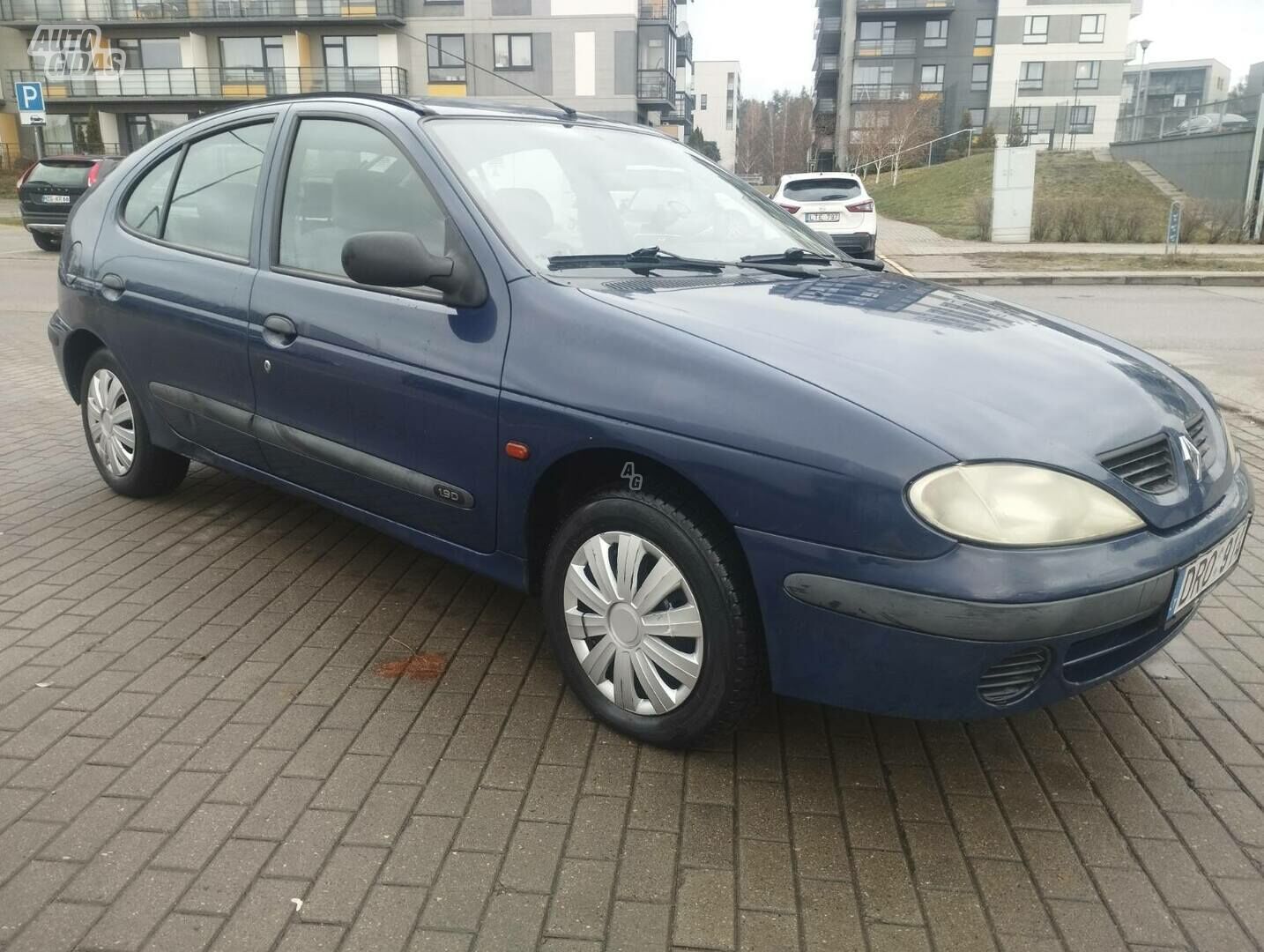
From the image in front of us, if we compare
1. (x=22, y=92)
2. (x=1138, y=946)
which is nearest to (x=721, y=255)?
(x=1138, y=946)

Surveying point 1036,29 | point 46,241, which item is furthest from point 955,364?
point 1036,29

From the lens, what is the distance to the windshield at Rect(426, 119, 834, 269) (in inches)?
132

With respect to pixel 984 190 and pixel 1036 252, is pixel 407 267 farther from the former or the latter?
pixel 984 190

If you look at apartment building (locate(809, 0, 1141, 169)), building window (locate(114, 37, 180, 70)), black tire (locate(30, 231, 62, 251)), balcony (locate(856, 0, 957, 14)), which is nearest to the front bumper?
black tire (locate(30, 231, 62, 251))

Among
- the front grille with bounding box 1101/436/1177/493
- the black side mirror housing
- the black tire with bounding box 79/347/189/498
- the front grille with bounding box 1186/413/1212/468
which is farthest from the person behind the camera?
the black tire with bounding box 79/347/189/498

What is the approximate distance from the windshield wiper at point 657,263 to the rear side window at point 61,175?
1889 centimetres

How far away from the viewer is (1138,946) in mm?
2258

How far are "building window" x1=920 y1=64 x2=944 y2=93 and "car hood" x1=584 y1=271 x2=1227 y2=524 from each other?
68.0 metres

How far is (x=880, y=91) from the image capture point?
215 ft

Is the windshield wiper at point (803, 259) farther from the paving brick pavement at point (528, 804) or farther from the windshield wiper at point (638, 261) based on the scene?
the paving brick pavement at point (528, 804)

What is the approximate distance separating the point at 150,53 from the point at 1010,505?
53185mm

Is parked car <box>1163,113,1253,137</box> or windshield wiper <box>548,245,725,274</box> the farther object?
parked car <box>1163,113,1253,137</box>

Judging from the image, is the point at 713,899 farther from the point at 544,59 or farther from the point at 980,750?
the point at 544,59

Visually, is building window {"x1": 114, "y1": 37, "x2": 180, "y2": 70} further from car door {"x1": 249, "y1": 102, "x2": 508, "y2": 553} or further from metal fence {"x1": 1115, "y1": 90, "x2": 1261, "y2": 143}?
car door {"x1": 249, "y1": 102, "x2": 508, "y2": 553}
